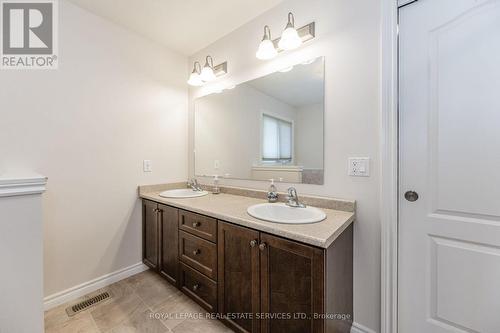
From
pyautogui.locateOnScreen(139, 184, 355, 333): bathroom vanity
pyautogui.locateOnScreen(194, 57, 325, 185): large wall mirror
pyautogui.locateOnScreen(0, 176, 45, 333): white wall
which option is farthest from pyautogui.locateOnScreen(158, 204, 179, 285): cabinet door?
pyautogui.locateOnScreen(0, 176, 45, 333): white wall

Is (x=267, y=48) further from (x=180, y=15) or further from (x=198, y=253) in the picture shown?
(x=198, y=253)

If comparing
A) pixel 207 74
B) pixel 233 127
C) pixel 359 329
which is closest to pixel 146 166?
pixel 233 127

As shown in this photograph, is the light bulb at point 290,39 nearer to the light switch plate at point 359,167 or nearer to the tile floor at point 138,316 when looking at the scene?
the light switch plate at point 359,167

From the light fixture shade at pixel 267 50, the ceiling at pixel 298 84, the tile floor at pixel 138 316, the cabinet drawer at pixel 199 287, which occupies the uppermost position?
the light fixture shade at pixel 267 50

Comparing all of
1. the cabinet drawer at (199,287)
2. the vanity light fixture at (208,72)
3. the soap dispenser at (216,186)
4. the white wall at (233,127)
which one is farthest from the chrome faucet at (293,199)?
the vanity light fixture at (208,72)

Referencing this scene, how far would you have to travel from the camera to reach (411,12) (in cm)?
113

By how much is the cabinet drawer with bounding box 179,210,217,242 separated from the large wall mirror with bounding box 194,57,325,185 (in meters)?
0.64

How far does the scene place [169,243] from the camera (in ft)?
5.68

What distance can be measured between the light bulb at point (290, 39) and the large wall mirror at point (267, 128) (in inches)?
5.7

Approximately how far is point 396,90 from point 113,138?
85.8 inches

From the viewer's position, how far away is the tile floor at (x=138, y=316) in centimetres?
137

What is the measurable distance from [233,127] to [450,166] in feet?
5.29

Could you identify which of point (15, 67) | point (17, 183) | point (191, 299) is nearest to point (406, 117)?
point (191, 299)

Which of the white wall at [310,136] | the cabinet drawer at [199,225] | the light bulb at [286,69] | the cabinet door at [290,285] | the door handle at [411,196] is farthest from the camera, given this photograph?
the light bulb at [286,69]
